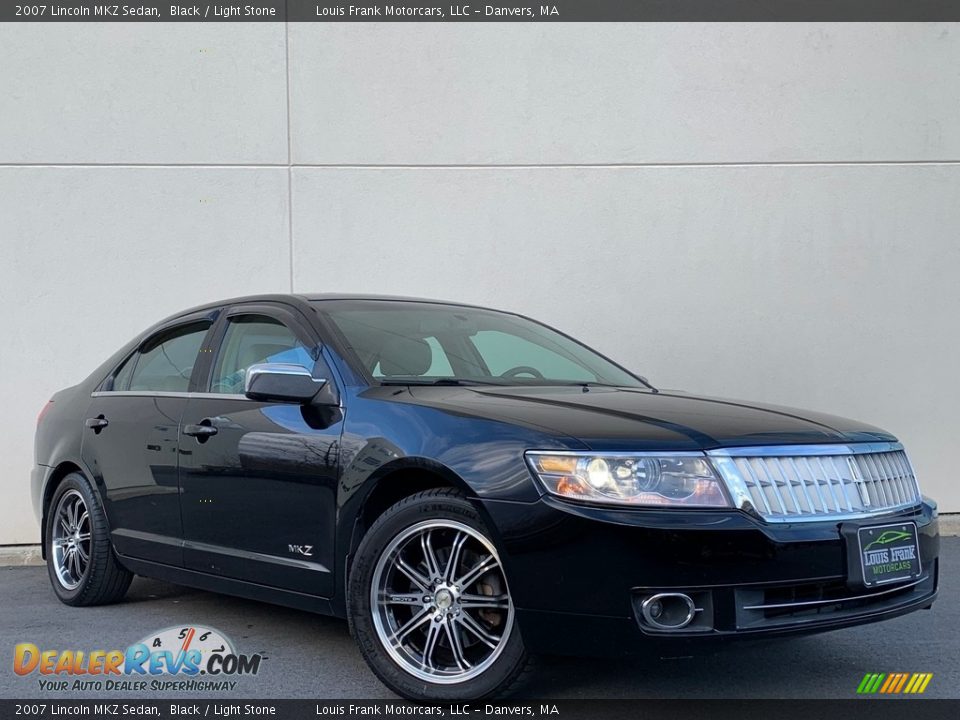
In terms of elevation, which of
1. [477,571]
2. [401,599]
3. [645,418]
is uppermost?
[645,418]

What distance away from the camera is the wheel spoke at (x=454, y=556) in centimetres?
394

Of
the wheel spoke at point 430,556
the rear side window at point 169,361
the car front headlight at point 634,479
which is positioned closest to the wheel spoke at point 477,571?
the wheel spoke at point 430,556

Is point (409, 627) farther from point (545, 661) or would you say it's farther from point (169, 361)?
point (169, 361)

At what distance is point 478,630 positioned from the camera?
3.92m

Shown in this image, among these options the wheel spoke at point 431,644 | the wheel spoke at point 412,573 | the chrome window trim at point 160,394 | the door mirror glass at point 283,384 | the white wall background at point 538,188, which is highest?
the white wall background at point 538,188

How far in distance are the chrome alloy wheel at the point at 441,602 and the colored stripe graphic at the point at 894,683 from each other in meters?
1.53

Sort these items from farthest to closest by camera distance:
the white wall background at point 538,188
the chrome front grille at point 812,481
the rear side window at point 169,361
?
1. the white wall background at point 538,188
2. the rear side window at point 169,361
3. the chrome front grille at point 812,481

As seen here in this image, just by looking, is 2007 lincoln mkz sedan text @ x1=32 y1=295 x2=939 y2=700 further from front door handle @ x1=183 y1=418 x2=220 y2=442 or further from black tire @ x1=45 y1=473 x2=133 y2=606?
black tire @ x1=45 y1=473 x2=133 y2=606

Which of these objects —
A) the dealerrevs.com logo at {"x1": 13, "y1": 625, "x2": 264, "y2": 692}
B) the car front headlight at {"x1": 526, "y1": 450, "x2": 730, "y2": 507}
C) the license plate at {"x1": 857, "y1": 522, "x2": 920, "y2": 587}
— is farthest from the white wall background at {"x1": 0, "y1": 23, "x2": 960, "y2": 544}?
the car front headlight at {"x1": 526, "y1": 450, "x2": 730, "y2": 507}

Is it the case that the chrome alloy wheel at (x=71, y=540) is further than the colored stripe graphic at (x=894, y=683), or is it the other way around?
the chrome alloy wheel at (x=71, y=540)

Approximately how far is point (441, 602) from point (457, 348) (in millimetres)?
1469

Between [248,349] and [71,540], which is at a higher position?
[248,349]

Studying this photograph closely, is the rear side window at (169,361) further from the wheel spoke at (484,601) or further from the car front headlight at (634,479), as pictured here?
the car front headlight at (634,479)
